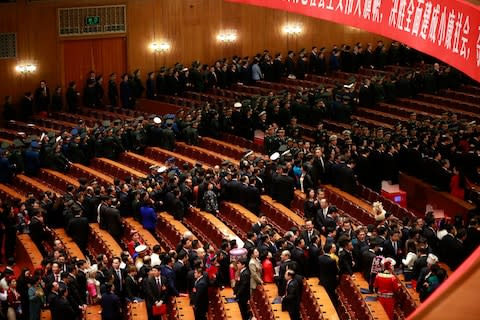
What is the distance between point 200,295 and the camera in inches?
314

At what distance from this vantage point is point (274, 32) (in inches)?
797

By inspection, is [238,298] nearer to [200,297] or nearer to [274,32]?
[200,297]

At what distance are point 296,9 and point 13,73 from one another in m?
10.3

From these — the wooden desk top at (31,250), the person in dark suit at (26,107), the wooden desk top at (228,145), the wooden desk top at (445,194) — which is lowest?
the wooden desk top at (31,250)

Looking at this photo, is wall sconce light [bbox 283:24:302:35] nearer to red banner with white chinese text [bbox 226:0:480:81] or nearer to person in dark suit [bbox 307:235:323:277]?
red banner with white chinese text [bbox 226:0:480:81]

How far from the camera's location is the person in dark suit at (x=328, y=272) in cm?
801

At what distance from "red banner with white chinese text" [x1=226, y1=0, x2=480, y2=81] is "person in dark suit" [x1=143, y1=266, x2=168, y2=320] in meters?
2.92

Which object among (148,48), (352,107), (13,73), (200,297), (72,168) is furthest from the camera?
(148,48)

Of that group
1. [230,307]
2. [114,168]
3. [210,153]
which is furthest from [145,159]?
[230,307]

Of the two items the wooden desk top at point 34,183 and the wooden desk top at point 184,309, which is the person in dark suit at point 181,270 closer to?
the wooden desk top at point 184,309

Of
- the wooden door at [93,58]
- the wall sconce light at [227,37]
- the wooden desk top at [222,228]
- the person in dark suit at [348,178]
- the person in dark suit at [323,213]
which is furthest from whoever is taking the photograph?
the wall sconce light at [227,37]

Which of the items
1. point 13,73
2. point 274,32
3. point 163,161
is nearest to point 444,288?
point 163,161

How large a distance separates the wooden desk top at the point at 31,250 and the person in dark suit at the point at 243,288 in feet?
9.58

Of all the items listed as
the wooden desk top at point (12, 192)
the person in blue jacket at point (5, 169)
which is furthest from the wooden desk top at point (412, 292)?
the person in blue jacket at point (5, 169)
